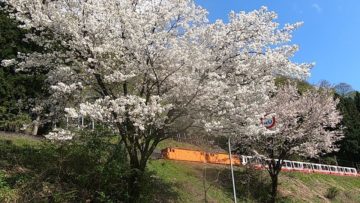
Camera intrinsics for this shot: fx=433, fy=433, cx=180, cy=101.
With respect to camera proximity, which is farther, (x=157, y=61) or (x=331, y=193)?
(x=331, y=193)

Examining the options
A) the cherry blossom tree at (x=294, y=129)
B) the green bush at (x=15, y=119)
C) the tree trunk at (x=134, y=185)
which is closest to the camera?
the tree trunk at (x=134, y=185)

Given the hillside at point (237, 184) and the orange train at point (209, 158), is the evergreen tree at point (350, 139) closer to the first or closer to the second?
the orange train at point (209, 158)

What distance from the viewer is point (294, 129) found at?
21766 millimetres

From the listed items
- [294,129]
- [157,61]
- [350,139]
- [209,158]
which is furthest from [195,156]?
[350,139]

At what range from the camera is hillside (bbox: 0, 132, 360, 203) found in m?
12.7

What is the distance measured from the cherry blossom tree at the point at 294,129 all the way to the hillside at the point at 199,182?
1.50 meters

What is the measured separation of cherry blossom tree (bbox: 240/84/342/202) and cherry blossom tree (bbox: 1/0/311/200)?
7961mm

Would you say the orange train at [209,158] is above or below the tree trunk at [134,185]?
above

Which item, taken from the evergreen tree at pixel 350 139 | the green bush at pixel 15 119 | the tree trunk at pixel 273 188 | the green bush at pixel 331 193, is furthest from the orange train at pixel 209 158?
the evergreen tree at pixel 350 139

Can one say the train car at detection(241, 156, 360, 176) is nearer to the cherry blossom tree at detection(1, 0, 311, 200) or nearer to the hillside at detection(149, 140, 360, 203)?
the hillside at detection(149, 140, 360, 203)

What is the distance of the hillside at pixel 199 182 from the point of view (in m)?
12.7

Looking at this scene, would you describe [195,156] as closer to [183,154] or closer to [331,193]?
[183,154]

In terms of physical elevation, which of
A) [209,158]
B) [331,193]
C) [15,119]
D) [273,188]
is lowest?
[331,193]

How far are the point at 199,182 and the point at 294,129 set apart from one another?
574 centimetres
